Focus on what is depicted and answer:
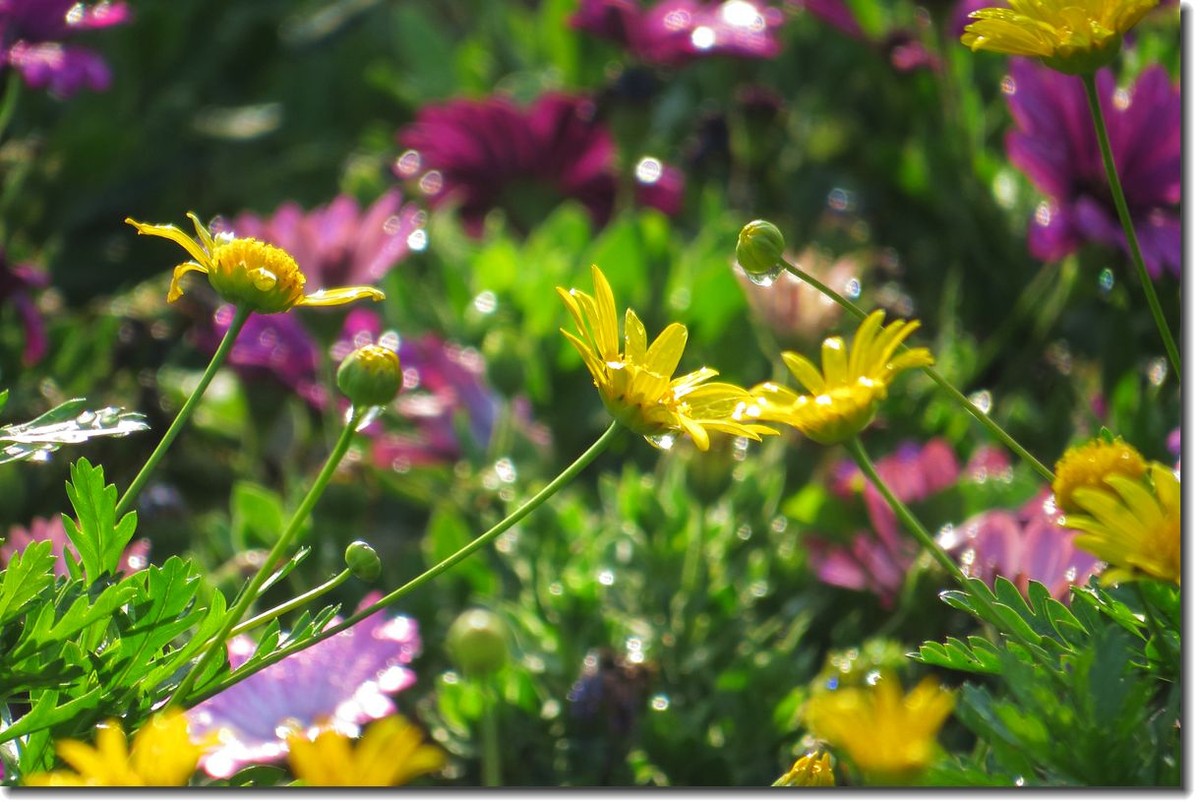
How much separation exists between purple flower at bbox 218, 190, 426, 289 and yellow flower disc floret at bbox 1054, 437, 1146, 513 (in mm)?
702

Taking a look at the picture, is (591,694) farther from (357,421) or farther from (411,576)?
(357,421)

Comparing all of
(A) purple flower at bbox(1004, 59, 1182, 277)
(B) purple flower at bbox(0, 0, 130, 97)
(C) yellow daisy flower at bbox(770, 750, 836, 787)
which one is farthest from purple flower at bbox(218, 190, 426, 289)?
(C) yellow daisy flower at bbox(770, 750, 836, 787)

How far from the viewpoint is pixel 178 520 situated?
1.13 metres

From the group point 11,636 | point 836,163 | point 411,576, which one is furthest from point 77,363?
point 836,163

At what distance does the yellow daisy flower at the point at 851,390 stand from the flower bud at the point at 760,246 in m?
0.05

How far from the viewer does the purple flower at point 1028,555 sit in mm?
907

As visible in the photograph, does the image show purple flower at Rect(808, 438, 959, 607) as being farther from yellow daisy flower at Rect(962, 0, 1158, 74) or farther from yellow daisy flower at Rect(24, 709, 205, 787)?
yellow daisy flower at Rect(24, 709, 205, 787)

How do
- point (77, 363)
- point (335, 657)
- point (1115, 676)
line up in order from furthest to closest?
1. point (77, 363)
2. point (335, 657)
3. point (1115, 676)

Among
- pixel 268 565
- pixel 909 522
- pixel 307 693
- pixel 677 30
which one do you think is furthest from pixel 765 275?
pixel 677 30

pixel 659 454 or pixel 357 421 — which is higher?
pixel 357 421

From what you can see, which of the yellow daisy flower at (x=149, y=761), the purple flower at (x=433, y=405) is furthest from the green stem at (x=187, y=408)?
the purple flower at (x=433, y=405)

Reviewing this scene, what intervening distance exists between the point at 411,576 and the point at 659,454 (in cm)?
26

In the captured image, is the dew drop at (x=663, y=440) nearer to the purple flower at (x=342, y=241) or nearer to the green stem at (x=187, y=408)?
the green stem at (x=187, y=408)

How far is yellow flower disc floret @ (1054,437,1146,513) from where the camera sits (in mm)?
600
